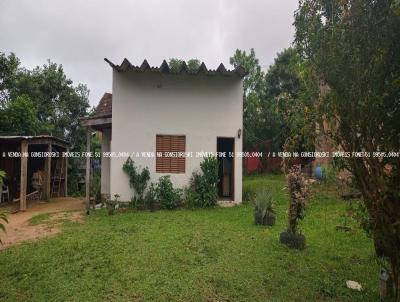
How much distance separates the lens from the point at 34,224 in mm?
9156

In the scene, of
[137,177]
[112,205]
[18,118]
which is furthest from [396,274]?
[18,118]

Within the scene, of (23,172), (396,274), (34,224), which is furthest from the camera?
(23,172)

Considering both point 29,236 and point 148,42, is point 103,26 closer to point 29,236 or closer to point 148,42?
point 148,42

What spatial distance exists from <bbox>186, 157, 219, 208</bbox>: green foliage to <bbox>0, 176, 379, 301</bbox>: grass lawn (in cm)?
283

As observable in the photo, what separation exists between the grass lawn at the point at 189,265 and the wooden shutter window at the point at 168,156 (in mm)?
3344

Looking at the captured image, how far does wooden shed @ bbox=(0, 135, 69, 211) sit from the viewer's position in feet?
45.9

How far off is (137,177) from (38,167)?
329 inches

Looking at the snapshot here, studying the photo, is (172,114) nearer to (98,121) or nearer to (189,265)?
(98,121)

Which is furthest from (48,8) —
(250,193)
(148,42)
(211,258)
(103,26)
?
(211,258)

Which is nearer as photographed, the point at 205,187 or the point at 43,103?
the point at 205,187

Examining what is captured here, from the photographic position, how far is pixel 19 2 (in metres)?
11.0

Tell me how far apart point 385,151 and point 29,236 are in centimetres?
742

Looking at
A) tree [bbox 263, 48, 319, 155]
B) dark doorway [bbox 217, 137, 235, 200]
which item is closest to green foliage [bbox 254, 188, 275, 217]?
tree [bbox 263, 48, 319, 155]

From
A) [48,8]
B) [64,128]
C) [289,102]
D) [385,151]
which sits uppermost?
[48,8]
